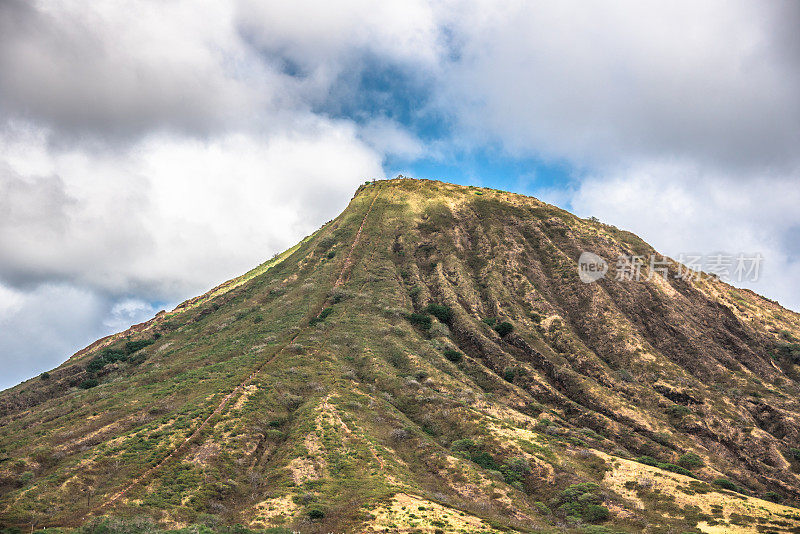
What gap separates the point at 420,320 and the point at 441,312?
465 centimetres

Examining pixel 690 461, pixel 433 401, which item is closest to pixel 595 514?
pixel 433 401

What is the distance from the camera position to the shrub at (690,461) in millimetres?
48406

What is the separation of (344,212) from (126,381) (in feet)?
226

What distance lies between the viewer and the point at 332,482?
34375mm

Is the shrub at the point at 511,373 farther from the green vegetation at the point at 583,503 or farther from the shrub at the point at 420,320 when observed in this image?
the green vegetation at the point at 583,503

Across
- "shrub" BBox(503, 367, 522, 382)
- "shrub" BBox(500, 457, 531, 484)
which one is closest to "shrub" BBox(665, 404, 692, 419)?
"shrub" BBox(503, 367, 522, 382)

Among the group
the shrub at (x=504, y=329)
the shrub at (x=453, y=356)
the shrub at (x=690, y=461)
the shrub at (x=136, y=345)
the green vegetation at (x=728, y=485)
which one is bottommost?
the green vegetation at (x=728, y=485)

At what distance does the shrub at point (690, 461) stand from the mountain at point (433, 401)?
21 cm

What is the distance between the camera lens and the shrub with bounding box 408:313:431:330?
2842 inches

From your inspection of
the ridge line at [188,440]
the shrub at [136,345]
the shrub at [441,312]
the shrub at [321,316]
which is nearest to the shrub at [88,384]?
the shrub at [136,345]

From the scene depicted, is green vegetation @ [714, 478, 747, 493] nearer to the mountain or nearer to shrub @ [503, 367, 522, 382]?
the mountain

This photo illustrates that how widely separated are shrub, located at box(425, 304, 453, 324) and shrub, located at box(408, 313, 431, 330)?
2.05 metres

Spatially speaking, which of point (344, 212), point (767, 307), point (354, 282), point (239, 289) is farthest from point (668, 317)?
point (239, 289)

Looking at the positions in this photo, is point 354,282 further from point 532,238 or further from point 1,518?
point 1,518
